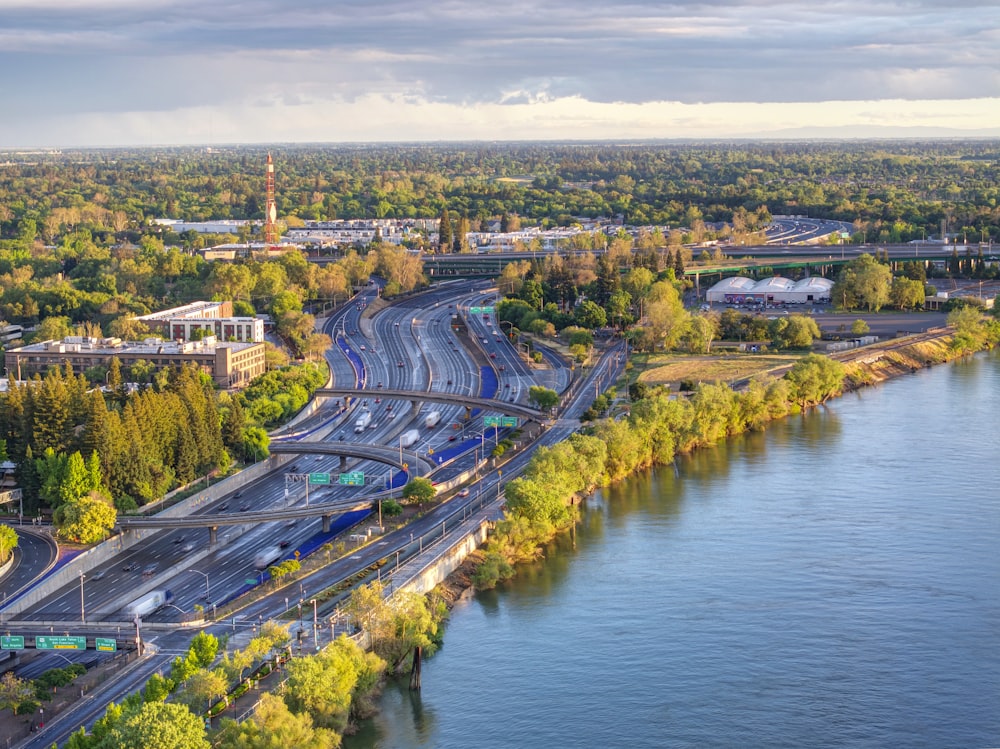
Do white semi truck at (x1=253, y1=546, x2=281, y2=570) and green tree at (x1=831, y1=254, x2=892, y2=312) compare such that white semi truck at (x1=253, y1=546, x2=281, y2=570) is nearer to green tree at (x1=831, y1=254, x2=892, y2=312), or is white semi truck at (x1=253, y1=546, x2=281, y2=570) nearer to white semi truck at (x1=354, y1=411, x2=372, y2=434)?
white semi truck at (x1=354, y1=411, x2=372, y2=434)

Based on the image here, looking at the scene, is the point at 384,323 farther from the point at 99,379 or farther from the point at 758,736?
the point at 758,736

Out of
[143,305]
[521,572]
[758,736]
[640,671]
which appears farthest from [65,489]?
[143,305]

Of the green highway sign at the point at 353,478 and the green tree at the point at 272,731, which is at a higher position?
the green tree at the point at 272,731

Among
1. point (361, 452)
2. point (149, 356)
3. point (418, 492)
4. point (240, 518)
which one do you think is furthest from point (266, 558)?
point (149, 356)

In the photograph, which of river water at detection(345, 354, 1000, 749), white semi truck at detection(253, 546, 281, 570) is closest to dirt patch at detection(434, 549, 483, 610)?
river water at detection(345, 354, 1000, 749)

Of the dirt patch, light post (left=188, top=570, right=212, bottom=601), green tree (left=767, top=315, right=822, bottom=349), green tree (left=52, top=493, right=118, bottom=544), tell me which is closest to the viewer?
the dirt patch

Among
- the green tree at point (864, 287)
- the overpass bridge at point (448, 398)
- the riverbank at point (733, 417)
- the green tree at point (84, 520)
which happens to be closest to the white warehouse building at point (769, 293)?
the green tree at point (864, 287)

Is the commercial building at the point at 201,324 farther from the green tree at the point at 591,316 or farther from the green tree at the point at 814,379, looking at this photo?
the green tree at the point at 814,379

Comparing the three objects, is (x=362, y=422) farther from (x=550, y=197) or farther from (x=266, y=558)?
(x=550, y=197)
